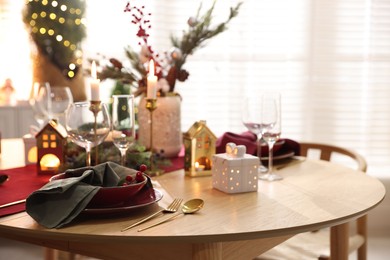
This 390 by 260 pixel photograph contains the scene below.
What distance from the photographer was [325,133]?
3510mm

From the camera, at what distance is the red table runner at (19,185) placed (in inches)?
54.4

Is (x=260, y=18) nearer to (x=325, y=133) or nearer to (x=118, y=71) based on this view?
(x=325, y=133)

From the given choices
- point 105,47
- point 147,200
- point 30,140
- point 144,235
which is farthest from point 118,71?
point 105,47

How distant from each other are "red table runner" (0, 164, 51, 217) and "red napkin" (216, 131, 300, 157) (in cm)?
64

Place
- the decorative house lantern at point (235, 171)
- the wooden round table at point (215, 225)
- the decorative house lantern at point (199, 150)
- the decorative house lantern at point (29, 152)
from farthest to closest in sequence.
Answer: the decorative house lantern at point (29, 152)
the decorative house lantern at point (199, 150)
the decorative house lantern at point (235, 171)
the wooden round table at point (215, 225)

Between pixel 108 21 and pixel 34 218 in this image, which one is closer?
pixel 34 218

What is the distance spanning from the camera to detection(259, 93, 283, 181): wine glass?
1.76 meters

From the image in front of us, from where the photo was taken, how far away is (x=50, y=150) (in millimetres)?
1757

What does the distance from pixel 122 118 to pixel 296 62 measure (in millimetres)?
2090

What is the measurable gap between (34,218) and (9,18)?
2774mm

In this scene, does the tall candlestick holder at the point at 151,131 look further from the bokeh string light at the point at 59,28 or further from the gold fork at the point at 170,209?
the bokeh string light at the point at 59,28

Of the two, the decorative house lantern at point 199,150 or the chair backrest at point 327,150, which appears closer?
the decorative house lantern at point 199,150

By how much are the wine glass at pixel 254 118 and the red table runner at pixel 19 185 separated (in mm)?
690

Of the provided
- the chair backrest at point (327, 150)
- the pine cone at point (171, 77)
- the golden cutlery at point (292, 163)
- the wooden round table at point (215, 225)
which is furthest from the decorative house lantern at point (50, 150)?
the chair backrest at point (327, 150)
